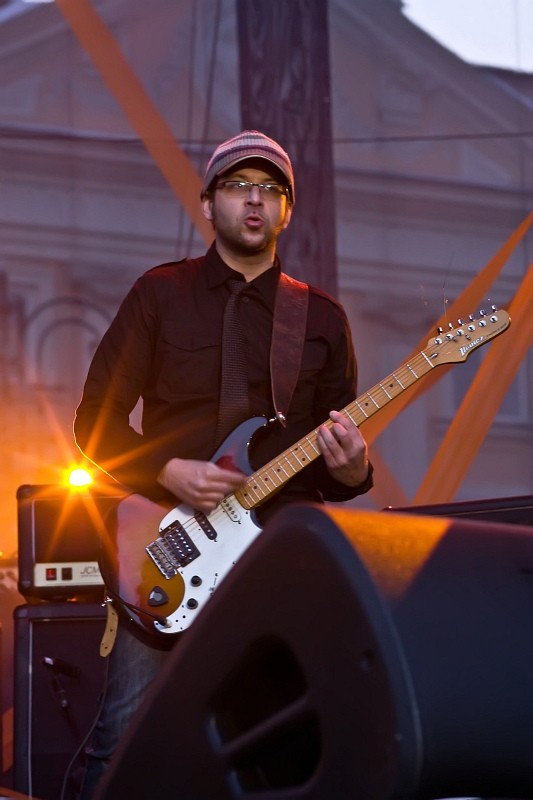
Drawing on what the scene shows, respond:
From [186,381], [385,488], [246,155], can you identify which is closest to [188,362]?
[186,381]

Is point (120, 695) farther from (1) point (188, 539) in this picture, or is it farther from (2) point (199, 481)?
(2) point (199, 481)

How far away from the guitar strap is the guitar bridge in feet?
1.03

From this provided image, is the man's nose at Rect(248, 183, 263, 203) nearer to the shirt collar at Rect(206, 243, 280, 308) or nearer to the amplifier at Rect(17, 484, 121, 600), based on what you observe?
the shirt collar at Rect(206, 243, 280, 308)

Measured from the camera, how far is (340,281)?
4.73m

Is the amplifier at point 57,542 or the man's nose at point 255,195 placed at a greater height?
the man's nose at point 255,195

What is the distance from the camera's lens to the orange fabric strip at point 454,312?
462 centimetres

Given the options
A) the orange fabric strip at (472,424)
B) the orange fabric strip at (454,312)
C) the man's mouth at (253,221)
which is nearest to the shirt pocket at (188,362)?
the man's mouth at (253,221)

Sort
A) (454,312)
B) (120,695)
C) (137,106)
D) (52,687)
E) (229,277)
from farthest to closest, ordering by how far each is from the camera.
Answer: (137,106) < (454,312) < (52,687) < (229,277) < (120,695)

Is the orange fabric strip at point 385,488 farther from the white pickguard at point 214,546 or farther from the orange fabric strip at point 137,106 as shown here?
the white pickguard at point 214,546

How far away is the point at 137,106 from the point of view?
4.73 m

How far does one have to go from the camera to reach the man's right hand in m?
2.54

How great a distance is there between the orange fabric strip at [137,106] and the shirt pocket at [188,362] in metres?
2.04

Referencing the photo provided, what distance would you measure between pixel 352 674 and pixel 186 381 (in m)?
1.46

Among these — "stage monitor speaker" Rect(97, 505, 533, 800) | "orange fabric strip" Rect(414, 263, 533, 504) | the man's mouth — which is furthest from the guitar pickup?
"orange fabric strip" Rect(414, 263, 533, 504)
